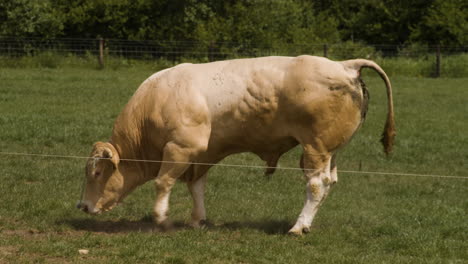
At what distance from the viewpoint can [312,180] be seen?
9.05 meters

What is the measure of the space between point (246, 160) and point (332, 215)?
3.85m

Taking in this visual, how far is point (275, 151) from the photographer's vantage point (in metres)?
9.47

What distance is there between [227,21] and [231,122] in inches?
999

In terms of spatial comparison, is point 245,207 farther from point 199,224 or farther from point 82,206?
point 82,206

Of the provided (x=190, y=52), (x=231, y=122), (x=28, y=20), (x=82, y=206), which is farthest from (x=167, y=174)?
(x=28, y=20)

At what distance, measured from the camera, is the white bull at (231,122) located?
29.6 ft

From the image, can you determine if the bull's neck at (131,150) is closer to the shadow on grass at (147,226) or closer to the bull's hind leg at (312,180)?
the shadow on grass at (147,226)

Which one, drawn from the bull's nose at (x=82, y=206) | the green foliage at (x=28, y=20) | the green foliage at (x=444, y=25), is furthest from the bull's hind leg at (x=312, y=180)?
the green foliage at (x=444, y=25)

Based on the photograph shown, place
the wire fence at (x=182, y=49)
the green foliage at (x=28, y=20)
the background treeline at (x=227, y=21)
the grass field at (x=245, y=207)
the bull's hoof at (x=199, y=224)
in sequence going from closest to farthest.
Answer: the grass field at (x=245, y=207)
the bull's hoof at (x=199, y=224)
the wire fence at (x=182, y=49)
the green foliage at (x=28, y=20)
the background treeline at (x=227, y=21)

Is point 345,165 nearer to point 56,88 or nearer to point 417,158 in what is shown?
point 417,158

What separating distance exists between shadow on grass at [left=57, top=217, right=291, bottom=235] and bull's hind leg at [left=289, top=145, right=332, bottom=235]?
344 mm

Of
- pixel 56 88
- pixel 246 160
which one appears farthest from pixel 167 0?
pixel 246 160

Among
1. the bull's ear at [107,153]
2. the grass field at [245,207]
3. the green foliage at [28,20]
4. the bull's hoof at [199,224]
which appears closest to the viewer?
the grass field at [245,207]

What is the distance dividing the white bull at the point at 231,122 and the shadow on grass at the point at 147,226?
0.64 feet
